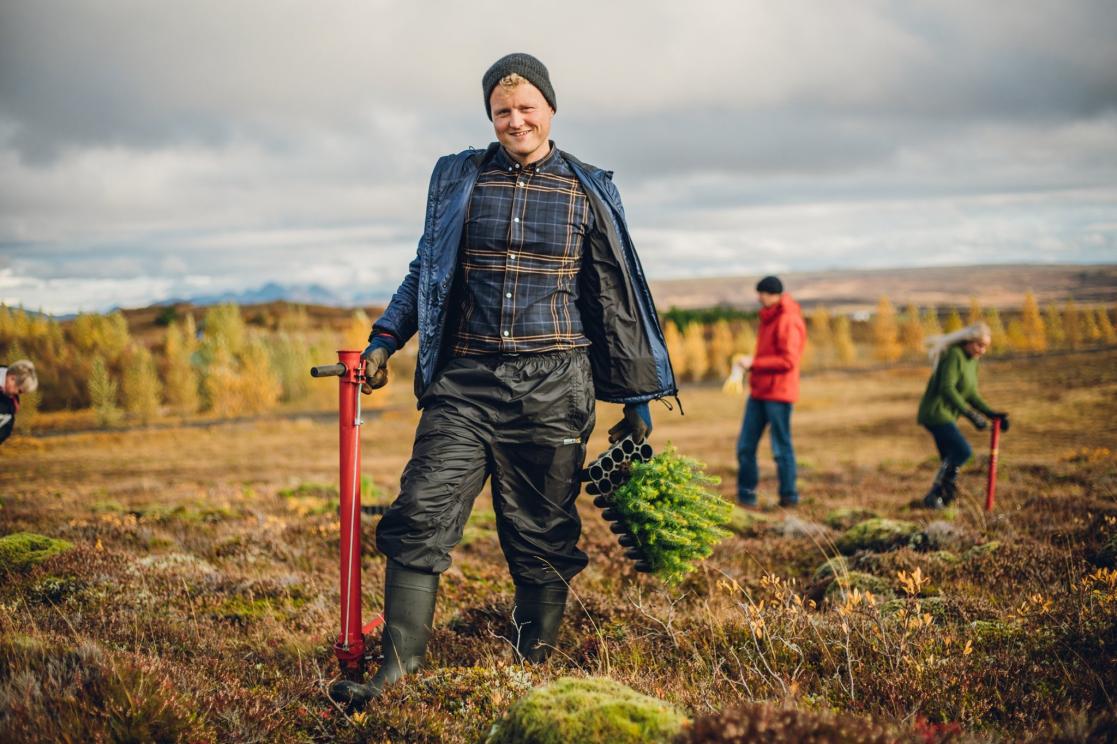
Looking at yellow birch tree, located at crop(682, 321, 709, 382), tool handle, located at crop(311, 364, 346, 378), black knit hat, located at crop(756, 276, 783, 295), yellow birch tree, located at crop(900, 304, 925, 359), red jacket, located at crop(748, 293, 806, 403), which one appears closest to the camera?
tool handle, located at crop(311, 364, 346, 378)

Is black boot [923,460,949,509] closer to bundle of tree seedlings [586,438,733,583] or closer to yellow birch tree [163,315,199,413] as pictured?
bundle of tree seedlings [586,438,733,583]

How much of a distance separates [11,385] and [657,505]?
5.99 m

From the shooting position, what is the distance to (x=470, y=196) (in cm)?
382

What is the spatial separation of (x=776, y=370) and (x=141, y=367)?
1605 inches

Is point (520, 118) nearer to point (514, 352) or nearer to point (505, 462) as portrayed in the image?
point (514, 352)

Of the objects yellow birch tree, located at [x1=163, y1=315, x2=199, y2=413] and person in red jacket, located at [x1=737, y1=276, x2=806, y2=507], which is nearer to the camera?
person in red jacket, located at [x1=737, y1=276, x2=806, y2=507]

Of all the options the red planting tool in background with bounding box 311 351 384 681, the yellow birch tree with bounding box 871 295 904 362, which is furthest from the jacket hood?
the yellow birch tree with bounding box 871 295 904 362

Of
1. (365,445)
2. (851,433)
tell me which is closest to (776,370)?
(851,433)

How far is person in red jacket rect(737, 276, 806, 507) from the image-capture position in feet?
32.2

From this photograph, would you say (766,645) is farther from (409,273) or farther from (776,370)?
(776,370)

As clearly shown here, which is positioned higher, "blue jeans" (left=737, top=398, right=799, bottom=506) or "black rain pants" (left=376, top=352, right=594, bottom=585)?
"black rain pants" (left=376, top=352, right=594, bottom=585)

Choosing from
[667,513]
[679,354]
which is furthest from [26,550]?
[679,354]

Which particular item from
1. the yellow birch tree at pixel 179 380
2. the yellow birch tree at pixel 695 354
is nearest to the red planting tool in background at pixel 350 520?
the yellow birch tree at pixel 179 380

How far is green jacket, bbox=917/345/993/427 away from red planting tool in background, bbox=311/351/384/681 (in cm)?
779
